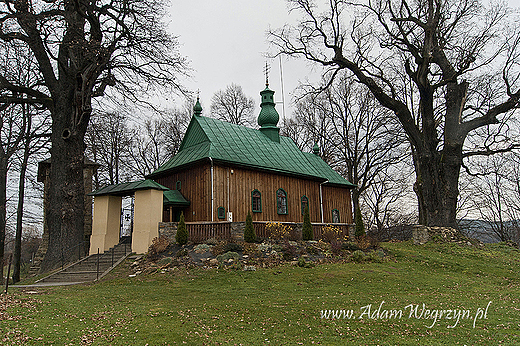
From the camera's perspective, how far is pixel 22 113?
62.4ft

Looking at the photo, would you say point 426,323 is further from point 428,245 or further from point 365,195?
point 365,195

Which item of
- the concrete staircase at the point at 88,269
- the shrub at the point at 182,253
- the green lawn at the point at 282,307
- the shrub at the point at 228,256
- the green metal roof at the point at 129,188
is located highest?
the green metal roof at the point at 129,188

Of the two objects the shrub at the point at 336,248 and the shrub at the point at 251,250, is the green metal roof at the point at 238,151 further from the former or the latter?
the shrub at the point at 336,248

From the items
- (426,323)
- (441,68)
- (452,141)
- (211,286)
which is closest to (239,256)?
(211,286)

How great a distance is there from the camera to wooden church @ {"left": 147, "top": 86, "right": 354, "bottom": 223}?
17.2 meters

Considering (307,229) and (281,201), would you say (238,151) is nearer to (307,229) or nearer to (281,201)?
(281,201)

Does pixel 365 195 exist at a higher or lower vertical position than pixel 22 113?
lower

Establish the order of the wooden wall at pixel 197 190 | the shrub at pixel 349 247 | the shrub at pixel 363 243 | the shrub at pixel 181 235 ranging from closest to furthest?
the shrub at pixel 181 235 → the shrub at pixel 349 247 → the shrub at pixel 363 243 → the wooden wall at pixel 197 190

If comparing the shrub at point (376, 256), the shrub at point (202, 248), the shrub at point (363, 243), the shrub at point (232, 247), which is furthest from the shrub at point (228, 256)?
the shrub at point (363, 243)

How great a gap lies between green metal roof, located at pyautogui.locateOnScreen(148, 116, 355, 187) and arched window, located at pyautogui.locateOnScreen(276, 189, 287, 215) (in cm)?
107

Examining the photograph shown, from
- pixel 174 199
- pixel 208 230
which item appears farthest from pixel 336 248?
pixel 174 199

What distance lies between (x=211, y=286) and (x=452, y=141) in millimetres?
12751

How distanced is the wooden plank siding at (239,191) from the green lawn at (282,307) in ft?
17.1

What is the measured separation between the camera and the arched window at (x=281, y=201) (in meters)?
19.8
